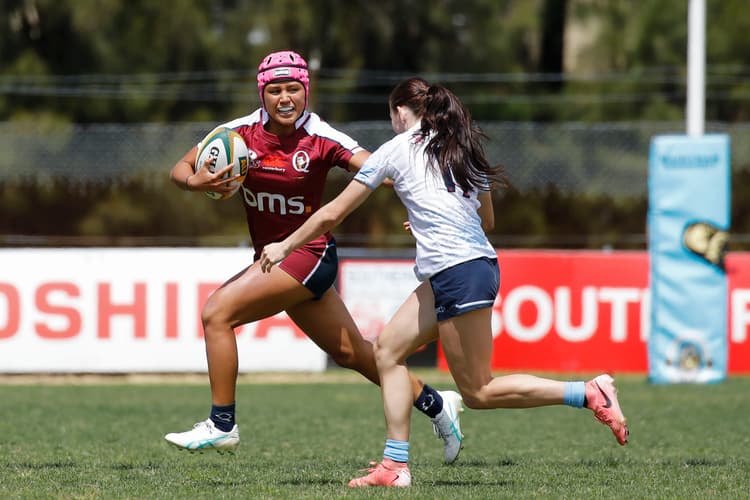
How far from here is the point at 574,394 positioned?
6.49 metres

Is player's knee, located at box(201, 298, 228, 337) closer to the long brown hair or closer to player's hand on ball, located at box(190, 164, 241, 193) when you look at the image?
player's hand on ball, located at box(190, 164, 241, 193)

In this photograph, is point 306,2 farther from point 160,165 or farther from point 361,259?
point 361,259

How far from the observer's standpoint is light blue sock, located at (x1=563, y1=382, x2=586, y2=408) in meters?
6.49

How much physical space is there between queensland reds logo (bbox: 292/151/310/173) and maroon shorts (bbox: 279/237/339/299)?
1.35 feet

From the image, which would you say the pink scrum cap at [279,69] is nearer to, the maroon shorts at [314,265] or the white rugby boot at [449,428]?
the maroon shorts at [314,265]

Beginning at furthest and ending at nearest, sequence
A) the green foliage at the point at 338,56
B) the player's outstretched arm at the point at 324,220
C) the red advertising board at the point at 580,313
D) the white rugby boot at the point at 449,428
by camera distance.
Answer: the green foliage at the point at 338,56 → the red advertising board at the point at 580,313 → the white rugby boot at the point at 449,428 → the player's outstretched arm at the point at 324,220

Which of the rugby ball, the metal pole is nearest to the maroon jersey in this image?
the rugby ball

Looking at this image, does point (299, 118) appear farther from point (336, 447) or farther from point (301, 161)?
point (336, 447)

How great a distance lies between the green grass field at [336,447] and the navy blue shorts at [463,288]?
874mm

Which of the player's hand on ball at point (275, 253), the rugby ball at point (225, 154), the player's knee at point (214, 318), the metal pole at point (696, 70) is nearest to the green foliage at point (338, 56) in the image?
the metal pole at point (696, 70)

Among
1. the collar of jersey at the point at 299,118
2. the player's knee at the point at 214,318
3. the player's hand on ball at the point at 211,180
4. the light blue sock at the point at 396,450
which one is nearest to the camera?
the light blue sock at the point at 396,450

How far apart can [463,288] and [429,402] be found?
52.4 inches

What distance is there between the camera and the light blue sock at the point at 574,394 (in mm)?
6488

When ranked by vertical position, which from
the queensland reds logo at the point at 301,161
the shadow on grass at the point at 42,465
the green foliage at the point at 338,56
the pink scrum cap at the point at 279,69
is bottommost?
the shadow on grass at the point at 42,465
